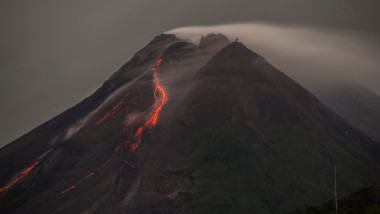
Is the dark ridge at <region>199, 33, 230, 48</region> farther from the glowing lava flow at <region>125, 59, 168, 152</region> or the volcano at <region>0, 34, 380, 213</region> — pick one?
the glowing lava flow at <region>125, 59, 168, 152</region>

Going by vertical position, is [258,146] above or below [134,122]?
below

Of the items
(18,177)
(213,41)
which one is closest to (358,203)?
(18,177)

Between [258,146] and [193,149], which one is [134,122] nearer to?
[193,149]

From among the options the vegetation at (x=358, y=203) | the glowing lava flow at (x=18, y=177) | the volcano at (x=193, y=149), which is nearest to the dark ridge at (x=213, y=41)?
the volcano at (x=193, y=149)

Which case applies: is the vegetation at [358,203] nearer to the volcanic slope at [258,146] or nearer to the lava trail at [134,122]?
the volcanic slope at [258,146]

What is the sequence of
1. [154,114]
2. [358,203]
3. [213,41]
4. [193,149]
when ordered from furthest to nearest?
[213,41], [154,114], [193,149], [358,203]

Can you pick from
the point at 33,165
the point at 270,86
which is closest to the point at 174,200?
the point at 33,165

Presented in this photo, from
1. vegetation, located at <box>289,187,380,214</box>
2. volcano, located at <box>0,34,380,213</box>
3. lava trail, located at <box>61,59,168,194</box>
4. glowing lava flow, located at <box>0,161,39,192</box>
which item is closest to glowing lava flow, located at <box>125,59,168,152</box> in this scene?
lava trail, located at <box>61,59,168,194</box>

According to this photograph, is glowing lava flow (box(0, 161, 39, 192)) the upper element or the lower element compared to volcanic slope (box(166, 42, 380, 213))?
upper
